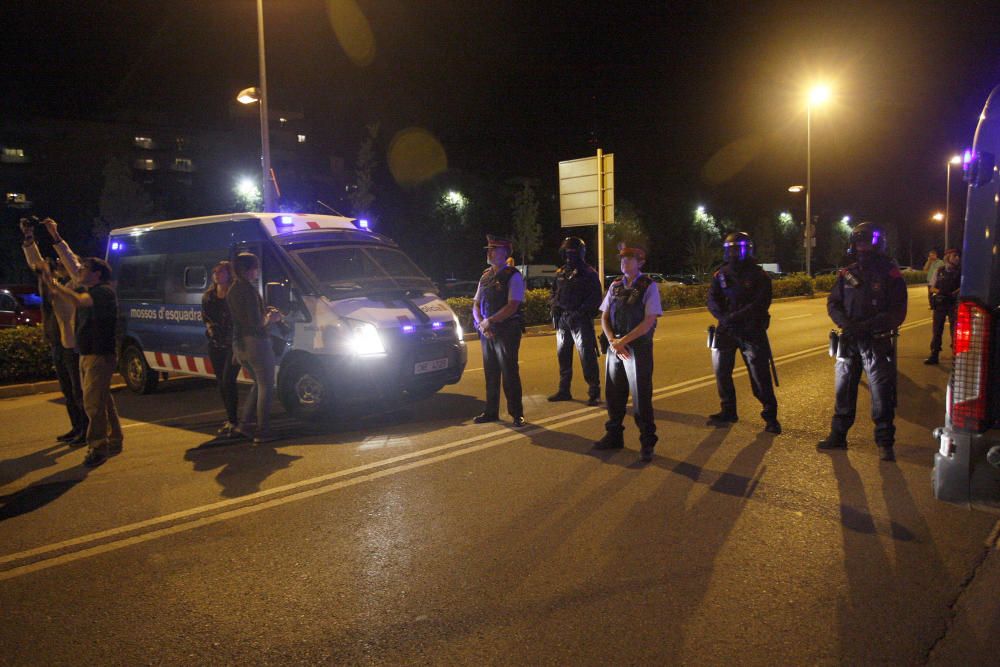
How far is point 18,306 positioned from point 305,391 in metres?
14.1

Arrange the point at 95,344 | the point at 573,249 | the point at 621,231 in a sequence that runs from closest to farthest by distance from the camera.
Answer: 1. the point at 95,344
2. the point at 573,249
3. the point at 621,231

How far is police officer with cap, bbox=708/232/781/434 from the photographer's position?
6.84 meters

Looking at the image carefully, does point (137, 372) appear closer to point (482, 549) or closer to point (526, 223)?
point (482, 549)

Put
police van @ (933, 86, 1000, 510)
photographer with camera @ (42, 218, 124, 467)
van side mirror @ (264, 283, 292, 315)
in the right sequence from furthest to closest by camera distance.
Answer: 1. van side mirror @ (264, 283, 292, 315)
2. photographer with camera @ (42, 218, 124, 467)
3. police van @ (933, 86, 1000, 510)

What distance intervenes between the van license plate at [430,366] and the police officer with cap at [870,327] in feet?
12.8

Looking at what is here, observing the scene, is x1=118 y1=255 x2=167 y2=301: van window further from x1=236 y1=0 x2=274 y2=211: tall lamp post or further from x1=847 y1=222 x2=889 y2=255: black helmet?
x1=847 y1=222 x2=889 y2=255: black helmet

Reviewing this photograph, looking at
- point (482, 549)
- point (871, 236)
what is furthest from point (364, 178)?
point (482, 549)

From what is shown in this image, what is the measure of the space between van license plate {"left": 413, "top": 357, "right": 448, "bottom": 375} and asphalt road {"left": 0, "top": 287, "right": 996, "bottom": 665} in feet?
2.47

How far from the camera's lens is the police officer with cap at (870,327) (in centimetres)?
579

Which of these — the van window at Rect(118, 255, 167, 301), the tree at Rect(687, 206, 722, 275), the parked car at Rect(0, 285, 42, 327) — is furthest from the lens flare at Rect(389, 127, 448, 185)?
the van window at Rect(118, 255, 167, 301)

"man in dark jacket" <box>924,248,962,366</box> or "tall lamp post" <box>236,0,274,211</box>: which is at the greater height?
"tall lamp post" <box>236,0,274,211</box>

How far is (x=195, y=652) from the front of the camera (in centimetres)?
302

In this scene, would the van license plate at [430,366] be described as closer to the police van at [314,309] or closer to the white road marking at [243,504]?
the police van at [314,309]

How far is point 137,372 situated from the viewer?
9.98m
